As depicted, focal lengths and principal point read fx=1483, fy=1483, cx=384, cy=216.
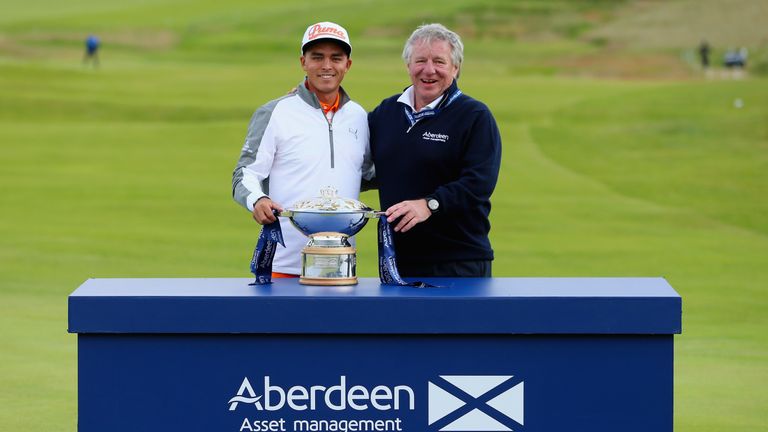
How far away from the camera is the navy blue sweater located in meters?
6.27

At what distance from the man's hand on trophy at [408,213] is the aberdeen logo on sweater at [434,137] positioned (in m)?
0.42

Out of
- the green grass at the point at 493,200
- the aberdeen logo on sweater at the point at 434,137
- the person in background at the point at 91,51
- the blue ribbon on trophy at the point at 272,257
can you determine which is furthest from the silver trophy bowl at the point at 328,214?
the person in background at the point at 91,51

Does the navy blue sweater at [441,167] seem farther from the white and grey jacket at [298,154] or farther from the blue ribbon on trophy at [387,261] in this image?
the blue ribbon on trophy at [387,261]

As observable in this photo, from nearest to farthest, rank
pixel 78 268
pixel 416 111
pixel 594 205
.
→ pixel 416 111 → pixel 78 268 → pixel 594 205

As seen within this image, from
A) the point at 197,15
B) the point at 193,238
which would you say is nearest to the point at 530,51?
the point at 197,15

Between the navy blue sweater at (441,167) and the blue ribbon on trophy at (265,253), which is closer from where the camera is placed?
the blue ribbon on trophy at (265,253)

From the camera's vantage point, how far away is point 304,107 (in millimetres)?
6531

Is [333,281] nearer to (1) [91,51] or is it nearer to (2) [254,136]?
(2) [254,136]

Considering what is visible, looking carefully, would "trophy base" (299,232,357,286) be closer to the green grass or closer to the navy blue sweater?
the navy blue sweater

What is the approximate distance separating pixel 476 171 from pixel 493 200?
47.2 feet

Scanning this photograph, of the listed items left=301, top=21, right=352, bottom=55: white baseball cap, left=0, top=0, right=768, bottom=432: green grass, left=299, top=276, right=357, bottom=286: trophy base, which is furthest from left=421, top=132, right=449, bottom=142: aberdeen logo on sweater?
left=0, top=0, right=768, bottom=432: green grass

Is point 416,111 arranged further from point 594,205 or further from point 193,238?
point 594,205

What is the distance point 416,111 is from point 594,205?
47.1 ft

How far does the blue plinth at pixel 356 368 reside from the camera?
539cm
